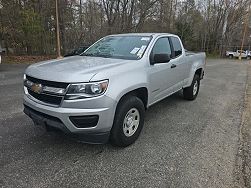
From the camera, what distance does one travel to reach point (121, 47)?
14.5 feet

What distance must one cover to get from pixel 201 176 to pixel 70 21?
19648mm

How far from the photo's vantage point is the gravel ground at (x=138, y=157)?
9.32 feet

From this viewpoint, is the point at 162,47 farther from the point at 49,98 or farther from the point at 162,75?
the point at 49,98

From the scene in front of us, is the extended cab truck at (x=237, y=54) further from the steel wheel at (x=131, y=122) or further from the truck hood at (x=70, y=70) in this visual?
the truck hood at (x=70, y=70)

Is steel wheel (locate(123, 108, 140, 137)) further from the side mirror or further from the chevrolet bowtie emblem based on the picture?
the chevrolet bowtie emblem

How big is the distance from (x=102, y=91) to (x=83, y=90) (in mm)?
241

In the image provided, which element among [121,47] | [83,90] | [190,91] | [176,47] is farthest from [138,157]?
[190,91]

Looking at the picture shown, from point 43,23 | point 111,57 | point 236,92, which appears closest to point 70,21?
point 43,23

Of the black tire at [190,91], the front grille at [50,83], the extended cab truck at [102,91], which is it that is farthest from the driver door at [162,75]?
the front grille at [50,83]

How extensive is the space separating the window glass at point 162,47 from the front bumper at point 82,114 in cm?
163

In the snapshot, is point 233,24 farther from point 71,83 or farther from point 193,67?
point 71,83

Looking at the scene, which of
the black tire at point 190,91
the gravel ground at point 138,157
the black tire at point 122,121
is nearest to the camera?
the gravel ground at point 138,157

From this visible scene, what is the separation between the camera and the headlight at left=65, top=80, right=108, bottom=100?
2914 mm

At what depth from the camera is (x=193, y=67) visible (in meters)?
6.09
